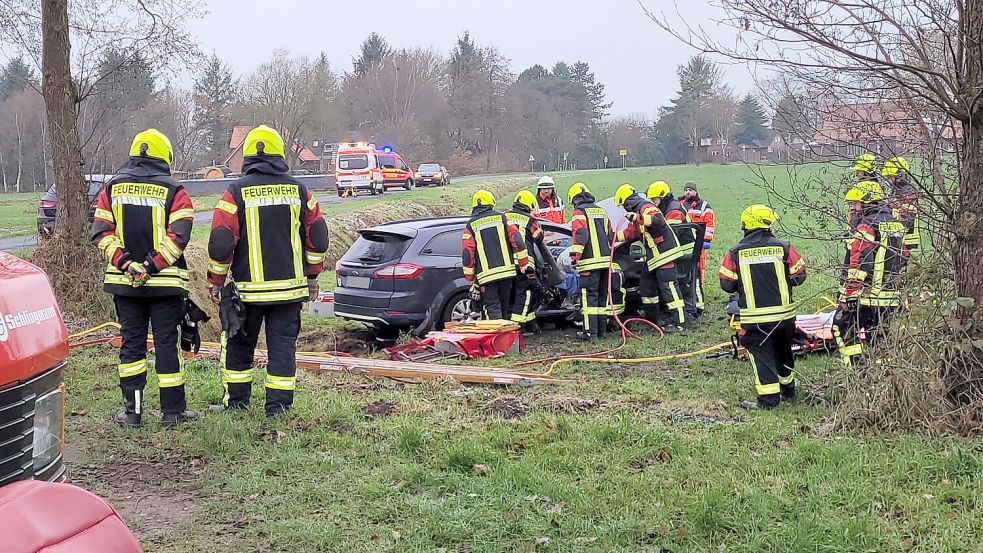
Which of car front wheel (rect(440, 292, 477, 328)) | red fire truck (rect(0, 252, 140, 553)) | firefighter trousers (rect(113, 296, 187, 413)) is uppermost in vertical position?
red fire truck (rect(0, 252, 140, 553))

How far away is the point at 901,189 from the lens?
599cm

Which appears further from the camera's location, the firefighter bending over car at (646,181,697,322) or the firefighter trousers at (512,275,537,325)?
the firefighter bending over car at (646,181,697,322)

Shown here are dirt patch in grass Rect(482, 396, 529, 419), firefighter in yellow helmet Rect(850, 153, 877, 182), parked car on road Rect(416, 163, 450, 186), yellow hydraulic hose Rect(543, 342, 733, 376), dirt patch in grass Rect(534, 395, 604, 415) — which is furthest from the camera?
parked car on road Rect(416, 163, 450, 186)

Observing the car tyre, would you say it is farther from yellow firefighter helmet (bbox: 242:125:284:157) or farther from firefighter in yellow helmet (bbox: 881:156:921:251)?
firefighter in yellow helmet (bbox: 881:156:921:251)

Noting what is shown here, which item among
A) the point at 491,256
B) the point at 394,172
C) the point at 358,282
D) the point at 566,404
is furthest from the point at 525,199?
the point at 394,172

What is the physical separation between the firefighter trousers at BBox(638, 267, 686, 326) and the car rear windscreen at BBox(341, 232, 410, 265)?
3.20 m

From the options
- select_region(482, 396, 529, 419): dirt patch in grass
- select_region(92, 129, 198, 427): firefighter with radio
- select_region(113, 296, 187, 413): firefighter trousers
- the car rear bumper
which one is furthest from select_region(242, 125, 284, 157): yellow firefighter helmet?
the car rear bumper

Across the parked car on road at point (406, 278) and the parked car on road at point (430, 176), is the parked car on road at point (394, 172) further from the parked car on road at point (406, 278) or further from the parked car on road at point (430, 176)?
the parked car on road at point (406, 278)

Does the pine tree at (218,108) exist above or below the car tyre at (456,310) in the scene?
above

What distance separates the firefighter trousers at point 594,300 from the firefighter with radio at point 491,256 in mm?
842

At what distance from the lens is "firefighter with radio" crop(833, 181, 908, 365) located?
20.5ft

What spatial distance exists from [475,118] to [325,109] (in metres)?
27.8

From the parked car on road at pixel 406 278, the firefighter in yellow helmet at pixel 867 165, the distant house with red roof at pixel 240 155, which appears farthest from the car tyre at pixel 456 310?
the distant house with red roof at pixel 240 155

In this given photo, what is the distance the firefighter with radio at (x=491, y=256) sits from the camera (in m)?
10.1
